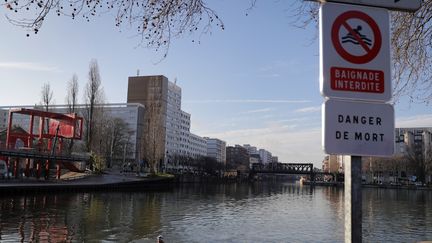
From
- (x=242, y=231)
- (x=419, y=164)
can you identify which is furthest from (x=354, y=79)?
(x=419, y=164)

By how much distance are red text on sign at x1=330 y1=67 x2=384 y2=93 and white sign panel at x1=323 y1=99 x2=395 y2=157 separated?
10 centimetres

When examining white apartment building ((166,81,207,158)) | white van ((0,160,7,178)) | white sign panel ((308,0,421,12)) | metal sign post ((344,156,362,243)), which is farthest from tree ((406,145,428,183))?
metal sign post ((344,156,362,243))

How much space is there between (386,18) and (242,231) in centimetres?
2342

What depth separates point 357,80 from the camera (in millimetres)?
2867

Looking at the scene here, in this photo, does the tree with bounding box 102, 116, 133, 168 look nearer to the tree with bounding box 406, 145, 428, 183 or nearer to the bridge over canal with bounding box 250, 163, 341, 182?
the bridge over canal with bounding box 250, 163, 341, 182

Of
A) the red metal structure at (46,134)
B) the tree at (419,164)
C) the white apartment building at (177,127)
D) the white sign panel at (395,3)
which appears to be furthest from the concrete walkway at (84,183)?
the tree at (419,164)

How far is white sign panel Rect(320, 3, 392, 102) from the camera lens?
111 inches

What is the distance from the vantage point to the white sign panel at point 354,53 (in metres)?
2.82

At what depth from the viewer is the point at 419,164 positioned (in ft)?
415

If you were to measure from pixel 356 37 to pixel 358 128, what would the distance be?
62 cm

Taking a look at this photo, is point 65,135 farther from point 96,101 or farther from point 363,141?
point 363,141

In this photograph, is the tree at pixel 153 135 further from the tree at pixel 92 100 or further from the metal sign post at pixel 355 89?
the metal sign post at pixel 355 89

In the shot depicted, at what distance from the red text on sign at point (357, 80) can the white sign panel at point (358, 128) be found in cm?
10

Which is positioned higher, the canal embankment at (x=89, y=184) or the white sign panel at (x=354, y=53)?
the white sign panel at (x=354, y=53)
